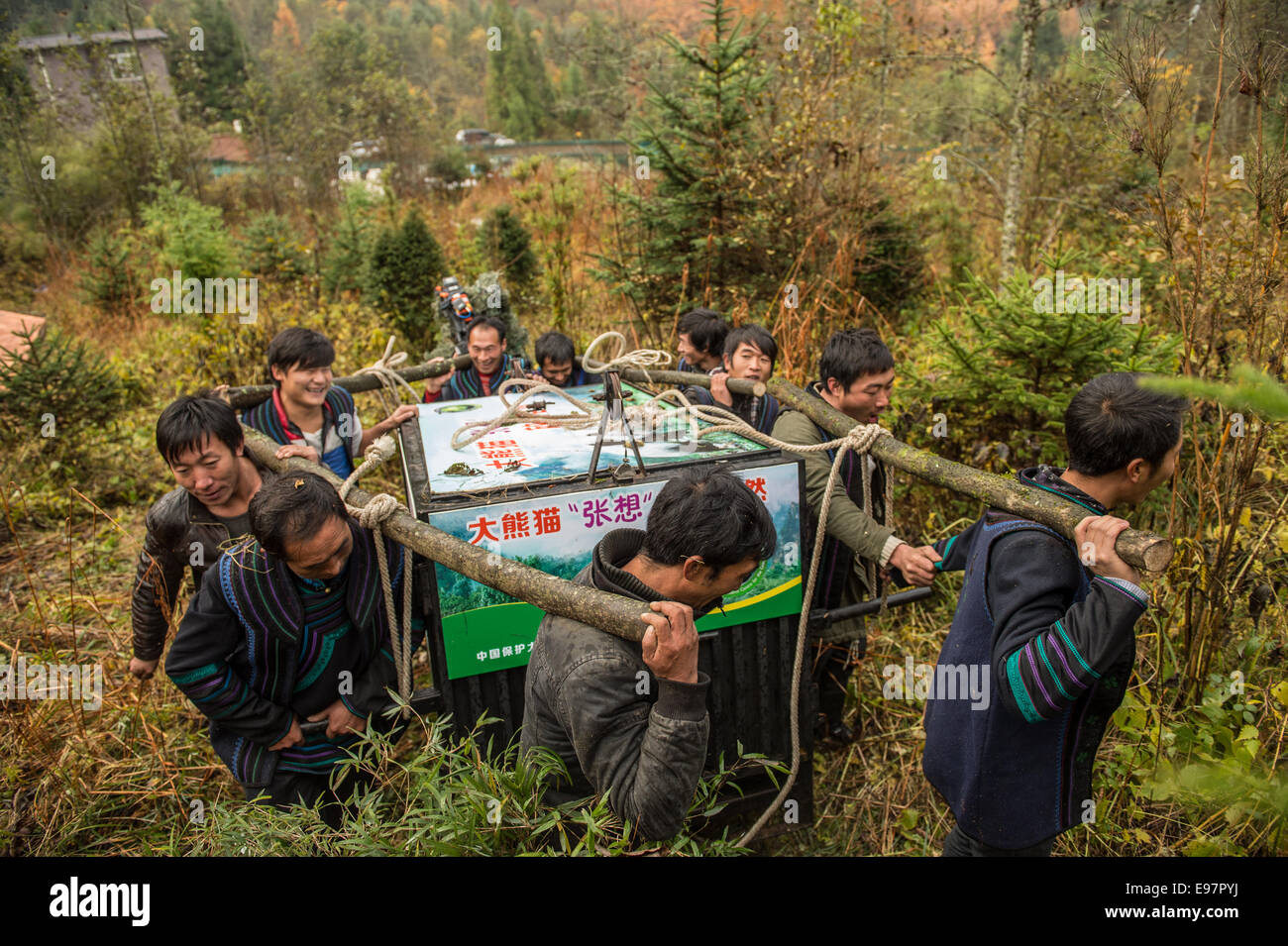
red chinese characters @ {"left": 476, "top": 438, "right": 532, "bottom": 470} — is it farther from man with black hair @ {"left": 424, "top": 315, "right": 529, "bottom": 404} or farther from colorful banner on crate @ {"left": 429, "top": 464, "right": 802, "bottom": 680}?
man with black hair @ {"left": 424, "top": 315, "right": 529, "bottom": 404}

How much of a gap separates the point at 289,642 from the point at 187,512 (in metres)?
0.77

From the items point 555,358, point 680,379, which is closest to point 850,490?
point 680,379

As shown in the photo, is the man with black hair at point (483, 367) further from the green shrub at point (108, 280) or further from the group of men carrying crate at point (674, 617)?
the green shrub at point (108, 280)

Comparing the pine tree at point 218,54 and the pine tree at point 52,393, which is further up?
the pine tree at point 218,54

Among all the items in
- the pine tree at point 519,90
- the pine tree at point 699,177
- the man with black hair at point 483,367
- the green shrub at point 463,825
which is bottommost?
the green shrub at point 463,825

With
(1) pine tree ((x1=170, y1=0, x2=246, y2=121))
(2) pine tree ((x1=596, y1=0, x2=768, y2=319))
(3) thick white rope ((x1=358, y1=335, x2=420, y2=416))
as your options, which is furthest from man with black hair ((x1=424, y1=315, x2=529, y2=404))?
(1) pine tree ((x1=170, y1=0, x2=246, y2=121))

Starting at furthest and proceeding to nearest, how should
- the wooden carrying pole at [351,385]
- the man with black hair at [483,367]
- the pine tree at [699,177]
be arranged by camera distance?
the pine tree at [699,177] → the man with black hair at [483,367] → the wooden carrying pole at [351,385]

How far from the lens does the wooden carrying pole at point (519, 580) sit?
158 centimetres

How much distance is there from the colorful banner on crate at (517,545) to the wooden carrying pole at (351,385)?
1.85 m

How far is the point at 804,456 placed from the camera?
2678mm

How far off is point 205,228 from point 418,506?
8.90 metres

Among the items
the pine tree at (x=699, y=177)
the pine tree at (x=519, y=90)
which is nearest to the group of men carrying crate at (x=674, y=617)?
the pine tree at (x=699, y=177)

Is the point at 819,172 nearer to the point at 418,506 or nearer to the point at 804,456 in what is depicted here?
the point at 804,456
